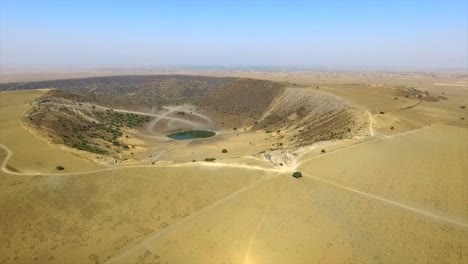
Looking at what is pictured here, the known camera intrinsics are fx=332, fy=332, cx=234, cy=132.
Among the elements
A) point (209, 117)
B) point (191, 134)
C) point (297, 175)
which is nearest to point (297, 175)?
point (297, 175)

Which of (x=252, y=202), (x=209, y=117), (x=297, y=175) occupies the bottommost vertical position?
(x=209, y=117)

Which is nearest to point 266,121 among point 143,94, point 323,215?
point 323,215

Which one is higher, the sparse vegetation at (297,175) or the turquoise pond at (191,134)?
the sparse vegetation at (297,175)

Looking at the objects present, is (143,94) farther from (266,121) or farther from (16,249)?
(16,249)

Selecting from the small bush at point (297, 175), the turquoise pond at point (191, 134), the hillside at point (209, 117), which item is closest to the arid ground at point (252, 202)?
the small bush at point (297, 175)

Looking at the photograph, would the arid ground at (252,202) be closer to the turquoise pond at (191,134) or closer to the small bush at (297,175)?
the small bush at (297,175)

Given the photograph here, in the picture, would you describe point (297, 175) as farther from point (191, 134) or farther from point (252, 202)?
point (191, 134)

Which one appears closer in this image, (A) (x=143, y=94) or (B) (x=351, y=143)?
(B) (x=351, y=143)

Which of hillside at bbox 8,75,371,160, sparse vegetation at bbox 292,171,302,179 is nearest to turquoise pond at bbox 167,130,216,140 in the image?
hillside at bbox 8,75,371,160
